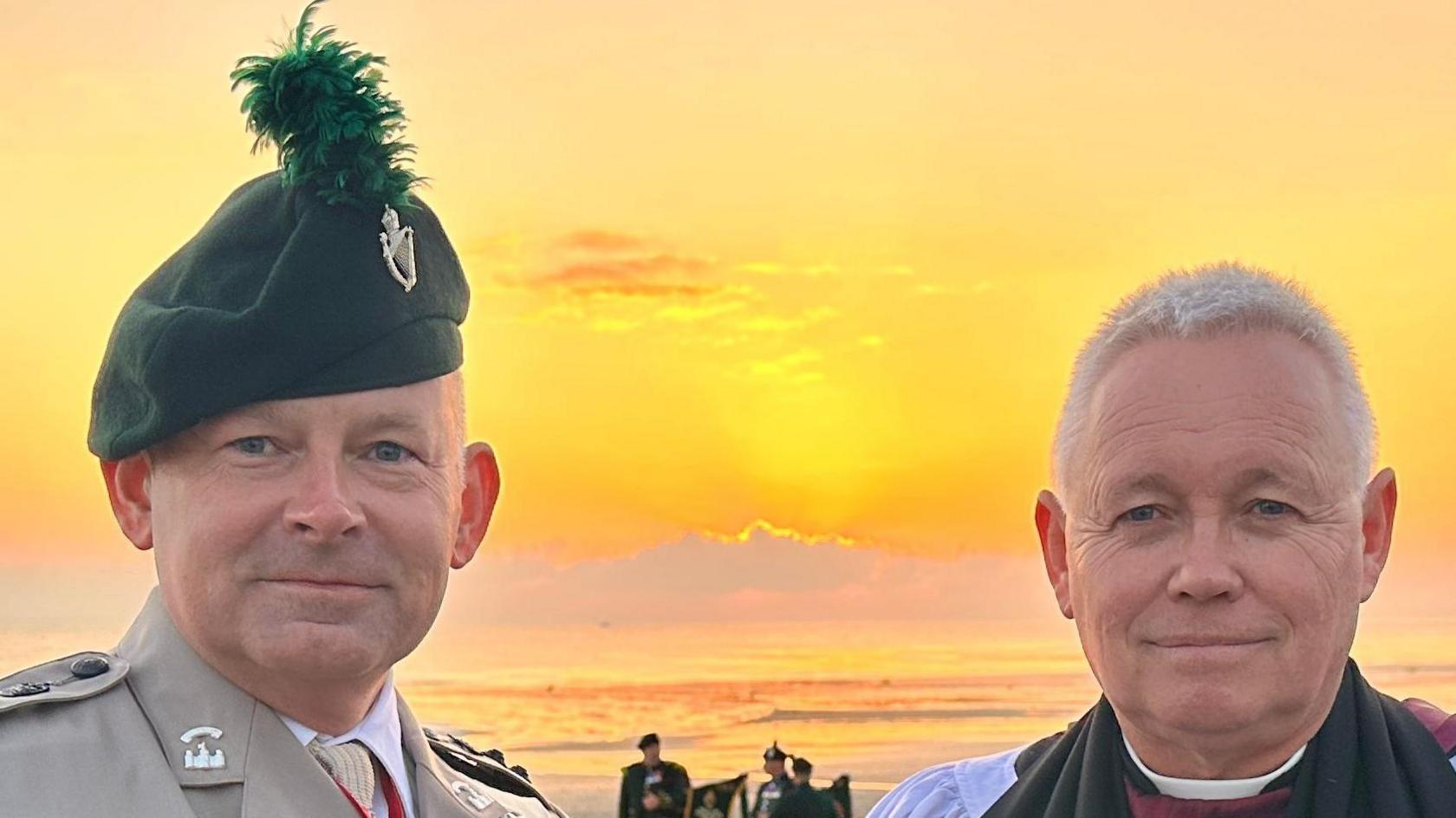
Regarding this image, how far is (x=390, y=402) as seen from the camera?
3715mm

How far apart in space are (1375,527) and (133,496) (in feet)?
9.06

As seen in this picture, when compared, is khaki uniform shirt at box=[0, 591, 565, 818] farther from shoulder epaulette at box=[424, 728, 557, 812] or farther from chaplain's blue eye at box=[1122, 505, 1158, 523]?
chaplain's blue eye at box=[1122, 505, 1158, 523]

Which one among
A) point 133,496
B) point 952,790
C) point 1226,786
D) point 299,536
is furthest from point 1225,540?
point 133,496

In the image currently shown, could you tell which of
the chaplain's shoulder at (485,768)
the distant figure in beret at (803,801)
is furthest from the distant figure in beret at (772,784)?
the chaplain's shoulder at (485,768)

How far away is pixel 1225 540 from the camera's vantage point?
11.4 ft

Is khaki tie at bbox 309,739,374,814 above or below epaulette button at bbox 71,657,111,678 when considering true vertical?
below

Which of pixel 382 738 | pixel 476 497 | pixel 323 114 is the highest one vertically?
pixel 323 114

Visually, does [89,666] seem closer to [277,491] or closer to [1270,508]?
[277,491]

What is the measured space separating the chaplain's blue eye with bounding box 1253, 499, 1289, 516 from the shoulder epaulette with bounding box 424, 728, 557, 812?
6.83 feet

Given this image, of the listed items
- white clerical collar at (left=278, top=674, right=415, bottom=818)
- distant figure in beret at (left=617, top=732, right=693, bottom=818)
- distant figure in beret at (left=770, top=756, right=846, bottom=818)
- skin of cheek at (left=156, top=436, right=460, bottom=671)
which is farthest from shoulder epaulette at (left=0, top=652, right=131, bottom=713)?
distant figure in beret at (left=770, top=756, right=846, bottom=818)

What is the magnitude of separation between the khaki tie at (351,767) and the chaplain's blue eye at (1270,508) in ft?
6.71

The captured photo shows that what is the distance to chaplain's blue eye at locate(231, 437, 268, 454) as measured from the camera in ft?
11.8

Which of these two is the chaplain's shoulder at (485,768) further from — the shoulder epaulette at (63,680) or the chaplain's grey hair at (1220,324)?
the chaplain's grey hair at (1220,324)

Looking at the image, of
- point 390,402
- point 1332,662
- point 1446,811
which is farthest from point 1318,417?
point 390,402
